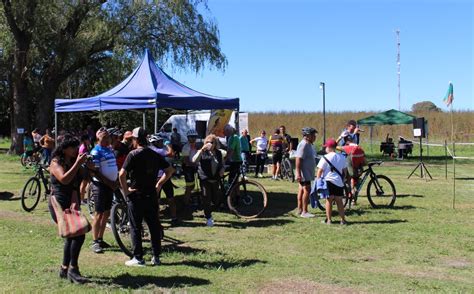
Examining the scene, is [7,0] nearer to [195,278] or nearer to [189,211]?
[189,211]

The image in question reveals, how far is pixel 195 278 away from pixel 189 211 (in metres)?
4.43

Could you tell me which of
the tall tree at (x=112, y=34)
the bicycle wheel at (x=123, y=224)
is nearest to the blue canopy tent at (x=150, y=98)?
the bicycle wheel at (x=123, y=224)

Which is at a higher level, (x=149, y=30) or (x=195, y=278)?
(x=149, y=30)

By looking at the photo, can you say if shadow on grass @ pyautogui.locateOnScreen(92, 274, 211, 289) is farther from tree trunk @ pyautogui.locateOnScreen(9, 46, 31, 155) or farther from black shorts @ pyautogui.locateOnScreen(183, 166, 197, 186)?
tree trunk @ pyautogui.locateOnScreen(9, 46, 31, 155)

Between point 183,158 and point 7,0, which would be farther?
point 7,0

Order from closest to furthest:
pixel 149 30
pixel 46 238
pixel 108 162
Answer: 1. pixel 108 162
2. pixel 46 238
3. pixel 149 30

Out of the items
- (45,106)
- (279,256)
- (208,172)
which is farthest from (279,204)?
(45,106)

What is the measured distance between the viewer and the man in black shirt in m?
6.08

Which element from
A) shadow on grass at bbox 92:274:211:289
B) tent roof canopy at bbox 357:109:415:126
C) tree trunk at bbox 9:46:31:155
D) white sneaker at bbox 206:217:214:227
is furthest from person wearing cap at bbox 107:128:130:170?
tent roof canopy at bbox 357:109:415:126

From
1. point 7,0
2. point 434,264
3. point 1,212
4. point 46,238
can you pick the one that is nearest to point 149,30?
point 7,0

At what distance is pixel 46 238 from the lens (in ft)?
25.9

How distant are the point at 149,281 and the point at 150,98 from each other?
218 inches

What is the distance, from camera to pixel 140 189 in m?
6.09

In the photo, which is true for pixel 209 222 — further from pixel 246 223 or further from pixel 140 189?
A: pixel 140 189
